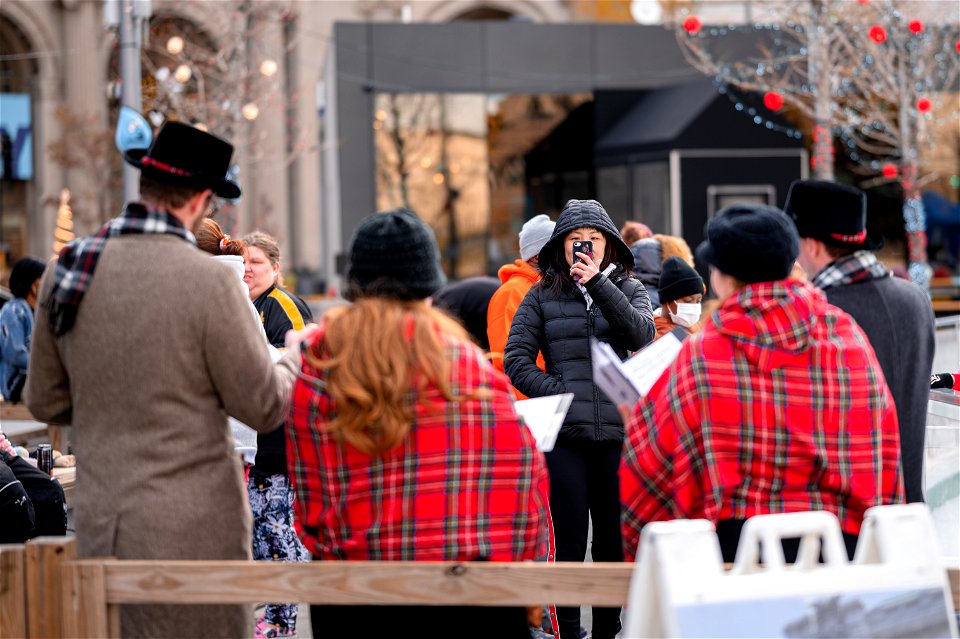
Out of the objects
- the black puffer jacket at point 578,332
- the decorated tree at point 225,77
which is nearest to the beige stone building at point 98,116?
the decorated tree at point 225,77

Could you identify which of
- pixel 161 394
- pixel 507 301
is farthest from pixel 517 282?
pixel 161 394

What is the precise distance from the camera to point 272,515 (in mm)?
5934

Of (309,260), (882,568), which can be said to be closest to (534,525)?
(882,568)

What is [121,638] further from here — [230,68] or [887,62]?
[230,68]

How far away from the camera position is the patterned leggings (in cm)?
592

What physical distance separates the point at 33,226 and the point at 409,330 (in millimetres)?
36633

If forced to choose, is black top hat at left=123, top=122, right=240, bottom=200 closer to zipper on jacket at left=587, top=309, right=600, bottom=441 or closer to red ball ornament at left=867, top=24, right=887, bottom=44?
zipper on jacket at left=587, top=309, right=600, bottom=441

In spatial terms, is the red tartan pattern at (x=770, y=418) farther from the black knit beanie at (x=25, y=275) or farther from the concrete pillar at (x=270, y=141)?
the concrete pillar at (x=270, y=141)

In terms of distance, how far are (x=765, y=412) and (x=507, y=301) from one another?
3.19m

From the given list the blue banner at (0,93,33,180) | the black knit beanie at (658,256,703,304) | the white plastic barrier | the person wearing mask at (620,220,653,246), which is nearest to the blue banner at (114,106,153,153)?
the person wearing mask at (620,220,653,246)

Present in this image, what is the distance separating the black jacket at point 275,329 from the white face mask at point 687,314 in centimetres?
207

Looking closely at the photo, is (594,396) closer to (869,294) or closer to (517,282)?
(517,282)

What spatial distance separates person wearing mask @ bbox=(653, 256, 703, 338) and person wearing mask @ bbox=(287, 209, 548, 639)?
3612 millimetres

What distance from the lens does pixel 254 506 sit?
5.91 m
